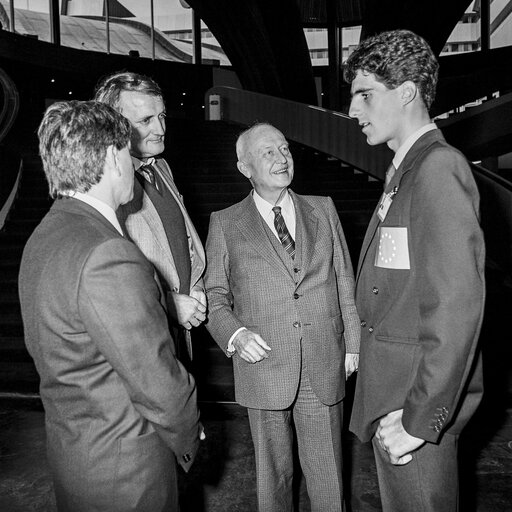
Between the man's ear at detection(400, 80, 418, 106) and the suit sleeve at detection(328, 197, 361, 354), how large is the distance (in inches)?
30.0

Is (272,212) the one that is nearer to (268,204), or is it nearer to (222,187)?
(268,204)

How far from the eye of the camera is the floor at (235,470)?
2445 millimetres

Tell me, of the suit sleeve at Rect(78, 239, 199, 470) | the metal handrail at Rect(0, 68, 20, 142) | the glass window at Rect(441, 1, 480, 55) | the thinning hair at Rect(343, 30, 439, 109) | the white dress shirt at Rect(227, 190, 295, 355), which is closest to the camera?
the suit sleeve at Rect(78, 239, 199, 470)

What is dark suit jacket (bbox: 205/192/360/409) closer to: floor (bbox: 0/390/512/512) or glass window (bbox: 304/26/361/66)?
floor (bbox: 0/390/512/512)

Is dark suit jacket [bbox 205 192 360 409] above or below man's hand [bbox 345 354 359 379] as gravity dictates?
above

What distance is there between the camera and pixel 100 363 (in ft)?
→ 3.76

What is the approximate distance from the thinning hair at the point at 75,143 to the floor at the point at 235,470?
1879mm

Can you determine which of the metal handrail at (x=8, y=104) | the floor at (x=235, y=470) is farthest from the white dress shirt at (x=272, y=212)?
the metal handrail at (x=8, y=104)

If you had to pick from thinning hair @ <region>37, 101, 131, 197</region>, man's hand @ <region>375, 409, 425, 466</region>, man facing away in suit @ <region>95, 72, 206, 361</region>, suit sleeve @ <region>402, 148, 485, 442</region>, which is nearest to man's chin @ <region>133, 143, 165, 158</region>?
man facing away in suit @ <region>95, 72, 206, 361</region>

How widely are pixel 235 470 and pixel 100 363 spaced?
1.90 metres

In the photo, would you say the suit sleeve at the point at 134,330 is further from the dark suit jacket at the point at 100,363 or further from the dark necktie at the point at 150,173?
the dark necktie at the point at 150,173

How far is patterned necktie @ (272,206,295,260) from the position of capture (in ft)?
6.44

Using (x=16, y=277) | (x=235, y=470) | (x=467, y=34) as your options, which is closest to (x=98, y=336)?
(x=235, y=470)

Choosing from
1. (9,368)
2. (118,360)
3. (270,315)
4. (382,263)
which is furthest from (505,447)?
(9,368)
